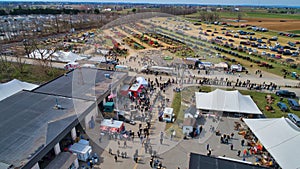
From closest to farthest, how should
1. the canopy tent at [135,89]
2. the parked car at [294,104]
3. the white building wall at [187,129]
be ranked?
the white building wall at [187,129]
the parked car at [294,104]
the canopy tent at [135,89]

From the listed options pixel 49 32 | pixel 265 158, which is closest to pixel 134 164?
pixel 265 158

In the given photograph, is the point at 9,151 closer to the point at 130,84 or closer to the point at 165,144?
the point at 165,144

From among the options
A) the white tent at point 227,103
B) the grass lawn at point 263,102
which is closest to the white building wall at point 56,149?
the white tent at point 227,103

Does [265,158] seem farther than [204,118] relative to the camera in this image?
No

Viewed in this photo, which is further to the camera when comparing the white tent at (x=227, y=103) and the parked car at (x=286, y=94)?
the parked car at (x=286, y=94)

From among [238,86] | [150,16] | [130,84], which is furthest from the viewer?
[238,86]

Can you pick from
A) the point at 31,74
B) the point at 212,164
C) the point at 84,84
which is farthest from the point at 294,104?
the point at 31,74

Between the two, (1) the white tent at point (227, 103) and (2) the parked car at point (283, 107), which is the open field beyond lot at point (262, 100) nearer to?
(2) the parked car at point (283, 107)
